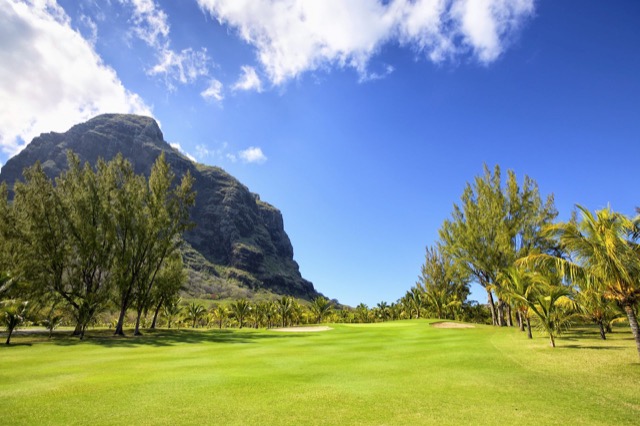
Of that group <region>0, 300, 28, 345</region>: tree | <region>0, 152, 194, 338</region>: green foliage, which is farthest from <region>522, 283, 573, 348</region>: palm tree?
<region>0, 152, 194, 338</region>: green foliage

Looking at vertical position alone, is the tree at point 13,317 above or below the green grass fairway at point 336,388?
above

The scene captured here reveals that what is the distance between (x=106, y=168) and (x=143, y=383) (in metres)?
38.6

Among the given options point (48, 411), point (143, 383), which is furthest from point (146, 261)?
point (48, 411)

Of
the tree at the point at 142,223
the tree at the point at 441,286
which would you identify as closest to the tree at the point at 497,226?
the tree at the point at 441,286

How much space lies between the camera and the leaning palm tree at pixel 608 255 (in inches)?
613

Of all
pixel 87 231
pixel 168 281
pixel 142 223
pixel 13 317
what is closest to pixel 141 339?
pixel 13 317

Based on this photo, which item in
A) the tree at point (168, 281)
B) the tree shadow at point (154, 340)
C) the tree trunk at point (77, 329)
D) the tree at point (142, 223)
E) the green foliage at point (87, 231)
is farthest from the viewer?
the tree at point (168, 281)

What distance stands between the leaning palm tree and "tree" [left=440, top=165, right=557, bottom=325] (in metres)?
23.5

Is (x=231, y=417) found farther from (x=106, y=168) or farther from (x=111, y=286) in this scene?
(x=106, y=168)

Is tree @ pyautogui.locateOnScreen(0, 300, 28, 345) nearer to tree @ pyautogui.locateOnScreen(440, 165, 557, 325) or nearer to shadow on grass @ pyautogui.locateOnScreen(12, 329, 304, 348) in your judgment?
shadow on grass @ pyautogui.locateOnScreen(12, 329, 304, 348)

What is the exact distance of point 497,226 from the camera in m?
41.7

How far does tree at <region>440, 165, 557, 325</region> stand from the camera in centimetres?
4084

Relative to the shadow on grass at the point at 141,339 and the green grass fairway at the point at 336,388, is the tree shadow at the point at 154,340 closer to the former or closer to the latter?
the shadow on grass at the point at 141,339

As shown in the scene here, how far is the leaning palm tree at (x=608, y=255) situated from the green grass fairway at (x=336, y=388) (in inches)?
118
